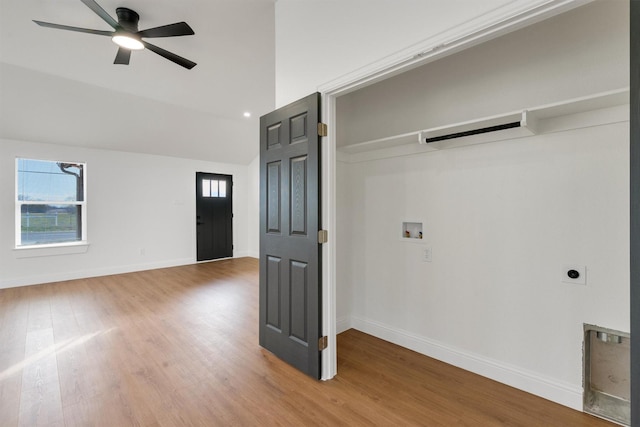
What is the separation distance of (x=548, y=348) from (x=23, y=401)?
143 inches

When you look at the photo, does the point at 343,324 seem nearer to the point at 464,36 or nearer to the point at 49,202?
the point at 464,36

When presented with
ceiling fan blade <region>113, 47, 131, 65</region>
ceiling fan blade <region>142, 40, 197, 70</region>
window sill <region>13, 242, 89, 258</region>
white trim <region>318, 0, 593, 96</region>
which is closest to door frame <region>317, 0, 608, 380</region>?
white trim <region>318, 0, 593, 96</region>

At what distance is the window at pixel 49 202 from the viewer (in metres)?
5.03

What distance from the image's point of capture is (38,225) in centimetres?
521

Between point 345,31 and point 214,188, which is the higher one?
point 345,31

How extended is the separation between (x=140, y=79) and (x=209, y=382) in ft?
12.8

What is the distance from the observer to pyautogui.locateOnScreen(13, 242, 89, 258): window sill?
4.94 m

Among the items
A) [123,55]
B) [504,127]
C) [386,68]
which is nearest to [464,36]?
[386,68]

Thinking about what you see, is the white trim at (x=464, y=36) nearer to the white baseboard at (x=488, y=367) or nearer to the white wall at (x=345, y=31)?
the white wall at (x=345, y=31)

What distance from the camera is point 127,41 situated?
2656 millimetres

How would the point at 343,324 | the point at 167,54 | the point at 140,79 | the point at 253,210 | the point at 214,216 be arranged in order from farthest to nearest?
1. the point at 253,210
2. the point at 214,216
3. the point at 140,79
4. the point at 343,324
5. the point at 167,54

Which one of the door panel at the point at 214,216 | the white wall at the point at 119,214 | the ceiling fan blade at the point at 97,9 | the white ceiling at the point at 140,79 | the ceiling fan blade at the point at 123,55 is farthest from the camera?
the door panel at the point at 214,216

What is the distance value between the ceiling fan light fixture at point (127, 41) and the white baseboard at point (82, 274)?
4629 millimetres

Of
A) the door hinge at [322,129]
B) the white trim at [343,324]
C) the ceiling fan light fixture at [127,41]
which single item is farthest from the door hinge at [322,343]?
the ceiling fan light fixture at [127,41]
